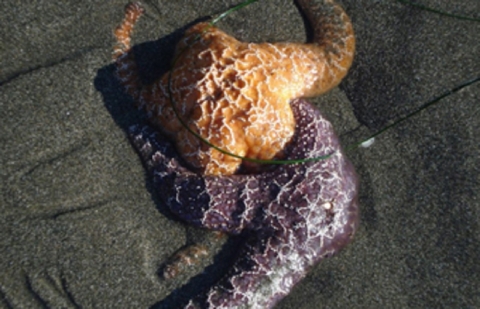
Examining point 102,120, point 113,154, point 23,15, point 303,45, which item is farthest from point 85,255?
point 303,45

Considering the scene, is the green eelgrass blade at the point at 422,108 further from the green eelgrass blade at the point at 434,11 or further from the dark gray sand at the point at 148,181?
the green eelgrass blade at the point at 434,11

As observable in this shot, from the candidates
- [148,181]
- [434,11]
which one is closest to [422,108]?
[434,11]

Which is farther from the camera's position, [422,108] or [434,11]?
[434,11]

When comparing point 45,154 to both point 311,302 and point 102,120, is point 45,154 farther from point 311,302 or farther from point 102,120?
point 311,302

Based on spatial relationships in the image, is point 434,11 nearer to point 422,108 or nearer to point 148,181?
point 422,108

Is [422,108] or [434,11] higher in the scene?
[434,11]

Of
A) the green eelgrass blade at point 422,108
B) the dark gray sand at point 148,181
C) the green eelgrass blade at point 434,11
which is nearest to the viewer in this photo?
the dark gray sand at point 148,181

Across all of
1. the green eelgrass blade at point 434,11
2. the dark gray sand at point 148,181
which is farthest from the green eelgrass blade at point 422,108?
the green eelgrass blade at point 434,11

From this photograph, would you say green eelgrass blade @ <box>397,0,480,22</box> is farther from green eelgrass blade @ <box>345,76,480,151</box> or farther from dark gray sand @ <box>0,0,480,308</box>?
green eelgrass blade @ <box>345,76,480,151</box>

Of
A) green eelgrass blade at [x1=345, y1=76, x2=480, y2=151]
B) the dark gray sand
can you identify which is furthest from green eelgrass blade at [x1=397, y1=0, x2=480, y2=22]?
green eelgrass blade at [x1=345, y1=76, x2=480, y2=151]
